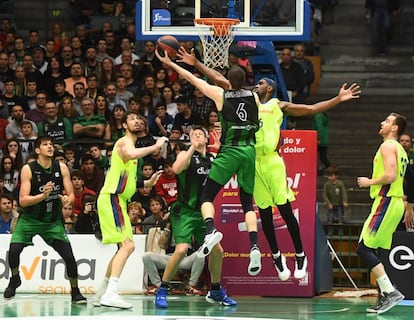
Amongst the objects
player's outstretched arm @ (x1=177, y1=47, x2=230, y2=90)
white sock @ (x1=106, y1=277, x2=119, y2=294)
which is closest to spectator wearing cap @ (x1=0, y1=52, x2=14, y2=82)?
player's outstretched arm @ (x1=177, y1=47, x2=230, y2=90)

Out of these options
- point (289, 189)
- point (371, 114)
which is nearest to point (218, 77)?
point (289, 189)

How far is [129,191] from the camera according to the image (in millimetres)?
15266

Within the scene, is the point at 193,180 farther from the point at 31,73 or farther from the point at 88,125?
the point at 31,73

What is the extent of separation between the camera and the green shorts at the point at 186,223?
15.7 metres

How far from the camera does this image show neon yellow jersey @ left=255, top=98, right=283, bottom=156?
613 inches

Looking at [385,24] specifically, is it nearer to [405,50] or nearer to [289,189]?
[405,50]

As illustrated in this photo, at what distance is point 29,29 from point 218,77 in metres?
11.4

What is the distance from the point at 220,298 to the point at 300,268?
1.12 meters

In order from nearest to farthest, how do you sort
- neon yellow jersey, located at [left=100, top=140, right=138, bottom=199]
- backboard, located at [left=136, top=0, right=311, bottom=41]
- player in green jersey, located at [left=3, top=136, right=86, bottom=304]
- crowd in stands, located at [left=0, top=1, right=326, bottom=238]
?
neon yellow jersey, located at [left=100, top=140, right=138, bottom=199] < player in green jersey, located at [left=3, top=136, right=86, bottom=304] < backboard, located at [left=136, top=0, right=311, bottom=41] < crowd in stands, located at [left=0, top=1, right=326, bottom=238]

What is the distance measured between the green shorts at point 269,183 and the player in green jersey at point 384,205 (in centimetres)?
101

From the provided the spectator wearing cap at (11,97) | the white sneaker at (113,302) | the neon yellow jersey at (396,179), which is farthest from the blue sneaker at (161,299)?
the spectator wearing cap at (11,97)

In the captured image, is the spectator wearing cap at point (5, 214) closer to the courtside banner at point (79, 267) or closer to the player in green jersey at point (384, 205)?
the courtside banner at point (79, 267)

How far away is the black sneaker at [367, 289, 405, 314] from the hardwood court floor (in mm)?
104

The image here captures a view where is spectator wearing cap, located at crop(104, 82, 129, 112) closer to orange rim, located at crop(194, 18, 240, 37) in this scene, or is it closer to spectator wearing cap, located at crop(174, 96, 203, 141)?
spectator wearing cap, located at crop(174, 96, 203, 141)
